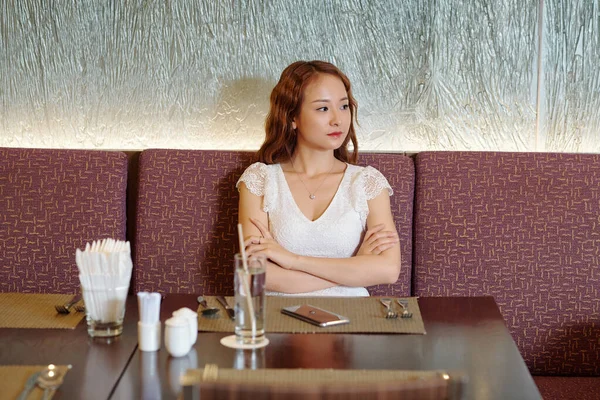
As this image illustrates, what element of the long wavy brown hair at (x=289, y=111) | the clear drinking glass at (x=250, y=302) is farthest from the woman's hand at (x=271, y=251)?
the clear drinking glass at (x=250, y=302)

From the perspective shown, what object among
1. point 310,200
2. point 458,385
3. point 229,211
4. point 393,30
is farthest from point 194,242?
point 458,385

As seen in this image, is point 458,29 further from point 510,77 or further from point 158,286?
point 158,286

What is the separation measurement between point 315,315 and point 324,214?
0.69m

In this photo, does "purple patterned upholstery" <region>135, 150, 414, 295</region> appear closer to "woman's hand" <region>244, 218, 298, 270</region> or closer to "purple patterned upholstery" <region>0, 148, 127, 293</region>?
"purple patterned upholstery" <region>0, 148, 127, 293</region>

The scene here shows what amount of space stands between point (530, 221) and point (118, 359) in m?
1.38

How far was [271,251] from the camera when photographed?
1982mm

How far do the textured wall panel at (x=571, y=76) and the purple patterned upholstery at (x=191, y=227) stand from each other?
0.57 metres

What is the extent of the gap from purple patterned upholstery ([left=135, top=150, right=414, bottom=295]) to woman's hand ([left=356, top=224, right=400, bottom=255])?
17 centimetres

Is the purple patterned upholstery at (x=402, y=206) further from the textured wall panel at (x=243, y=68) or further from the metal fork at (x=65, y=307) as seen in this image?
the metal fork at (x=65, y=307)

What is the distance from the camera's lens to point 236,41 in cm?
251

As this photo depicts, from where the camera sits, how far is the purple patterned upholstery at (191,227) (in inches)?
90.0

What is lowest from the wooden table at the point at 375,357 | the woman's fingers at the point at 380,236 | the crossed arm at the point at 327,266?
the wooden table at the point at 375,357

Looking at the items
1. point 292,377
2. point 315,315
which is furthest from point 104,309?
point 292,377

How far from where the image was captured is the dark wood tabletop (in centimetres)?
116
